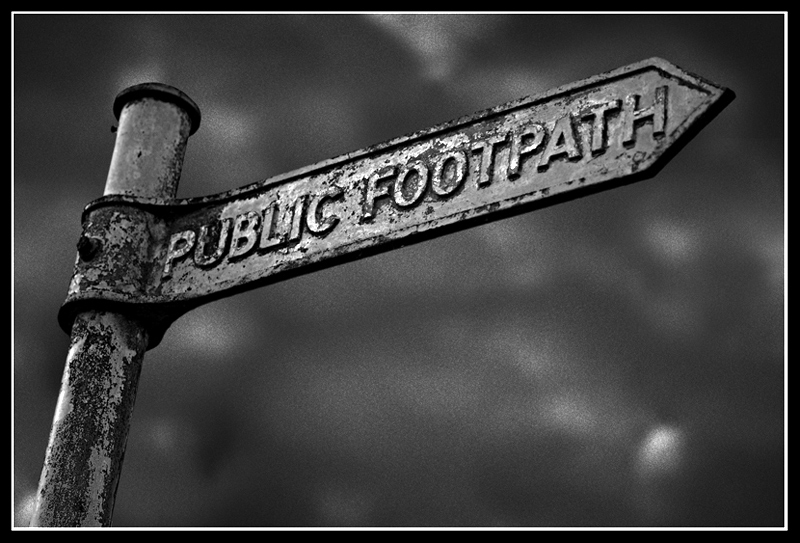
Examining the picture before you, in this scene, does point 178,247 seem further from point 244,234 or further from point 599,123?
point 599,123

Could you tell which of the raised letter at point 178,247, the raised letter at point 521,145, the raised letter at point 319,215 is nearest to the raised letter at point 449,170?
the raised letter at point 521,145

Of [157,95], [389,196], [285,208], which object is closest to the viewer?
[389,196]

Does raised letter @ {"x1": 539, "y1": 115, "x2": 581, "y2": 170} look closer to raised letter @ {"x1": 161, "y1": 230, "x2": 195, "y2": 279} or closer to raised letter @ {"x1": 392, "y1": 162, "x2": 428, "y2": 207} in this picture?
raised letter @ {"x1": 392, "y1": 162, "x2": 428, "y2": 207}

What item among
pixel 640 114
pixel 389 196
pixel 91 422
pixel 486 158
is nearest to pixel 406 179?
pixel 389 196

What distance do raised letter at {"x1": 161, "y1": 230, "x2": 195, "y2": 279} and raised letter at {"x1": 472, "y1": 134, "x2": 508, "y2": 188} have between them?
0.76m

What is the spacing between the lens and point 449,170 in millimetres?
2525

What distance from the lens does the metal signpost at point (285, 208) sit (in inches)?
92.4

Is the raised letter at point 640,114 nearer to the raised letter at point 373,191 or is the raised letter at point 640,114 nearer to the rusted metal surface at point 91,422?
the raised letter at point 373,191

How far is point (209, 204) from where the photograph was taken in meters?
2.84

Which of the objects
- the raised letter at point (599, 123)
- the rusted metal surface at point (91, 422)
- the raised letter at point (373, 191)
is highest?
the raised letter at point (599, 123)

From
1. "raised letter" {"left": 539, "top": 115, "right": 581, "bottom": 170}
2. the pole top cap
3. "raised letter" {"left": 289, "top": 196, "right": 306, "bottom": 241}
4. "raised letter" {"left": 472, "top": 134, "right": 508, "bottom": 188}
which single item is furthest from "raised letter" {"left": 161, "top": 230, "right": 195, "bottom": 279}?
"raised letter" {"left": 539, "top": 115, "right": 581, "bottom": 170}

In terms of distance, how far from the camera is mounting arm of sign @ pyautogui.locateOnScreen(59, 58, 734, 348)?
2324 mm

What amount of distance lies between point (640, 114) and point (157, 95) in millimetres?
1334

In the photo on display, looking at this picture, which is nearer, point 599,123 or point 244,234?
point 599,123
